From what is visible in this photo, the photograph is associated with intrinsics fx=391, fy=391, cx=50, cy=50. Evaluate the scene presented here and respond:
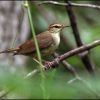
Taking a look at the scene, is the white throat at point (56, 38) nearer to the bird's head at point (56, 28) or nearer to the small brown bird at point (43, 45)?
the small brown bird at point (43, 45)

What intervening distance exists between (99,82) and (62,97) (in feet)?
0.42

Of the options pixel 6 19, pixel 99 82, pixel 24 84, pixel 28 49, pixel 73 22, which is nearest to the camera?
pixel 24 84

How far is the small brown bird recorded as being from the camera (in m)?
3.90

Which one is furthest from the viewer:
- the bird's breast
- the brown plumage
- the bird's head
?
the bird's head

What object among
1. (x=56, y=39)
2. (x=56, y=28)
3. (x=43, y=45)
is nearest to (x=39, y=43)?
(x=43, y=45)

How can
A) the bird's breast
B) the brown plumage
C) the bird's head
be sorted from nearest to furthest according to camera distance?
the brown plumage
the bird's breast
the bird's head

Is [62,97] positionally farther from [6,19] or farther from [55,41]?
[6,19]

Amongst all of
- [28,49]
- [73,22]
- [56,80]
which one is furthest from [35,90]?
[73,22]

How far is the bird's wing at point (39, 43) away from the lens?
3.88m

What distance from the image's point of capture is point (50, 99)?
1139 mm

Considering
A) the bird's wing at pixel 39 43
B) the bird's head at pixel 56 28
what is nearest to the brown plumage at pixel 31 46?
the bird's wing at pixel 39 43

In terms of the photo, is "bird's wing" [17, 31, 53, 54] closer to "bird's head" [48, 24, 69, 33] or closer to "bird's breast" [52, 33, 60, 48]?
"bird's breast" [52, 33, 60, 48]

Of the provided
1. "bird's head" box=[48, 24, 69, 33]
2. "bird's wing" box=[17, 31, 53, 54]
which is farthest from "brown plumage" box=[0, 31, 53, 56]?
"bird's head" box=[48, 24, 69, 33]

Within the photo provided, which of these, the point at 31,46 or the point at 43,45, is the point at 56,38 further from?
the point at 31,46
